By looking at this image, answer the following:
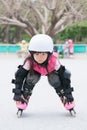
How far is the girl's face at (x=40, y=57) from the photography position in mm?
5148

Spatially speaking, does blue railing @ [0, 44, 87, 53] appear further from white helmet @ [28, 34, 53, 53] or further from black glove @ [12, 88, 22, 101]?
white helmet @ [28, 34, 53, 53]

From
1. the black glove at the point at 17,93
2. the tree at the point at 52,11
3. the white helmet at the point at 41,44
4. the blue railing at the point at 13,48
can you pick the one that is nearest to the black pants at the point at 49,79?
the black glove at the point at 17,93

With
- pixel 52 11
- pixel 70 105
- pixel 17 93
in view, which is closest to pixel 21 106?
pixel 17 93

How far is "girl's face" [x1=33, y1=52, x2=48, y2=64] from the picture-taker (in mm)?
5148

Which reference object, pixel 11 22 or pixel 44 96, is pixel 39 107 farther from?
pixel 11 22

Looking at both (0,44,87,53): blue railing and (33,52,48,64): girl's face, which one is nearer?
(33,52,48,64): girl's face

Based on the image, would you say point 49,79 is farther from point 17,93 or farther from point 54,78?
point 17,93

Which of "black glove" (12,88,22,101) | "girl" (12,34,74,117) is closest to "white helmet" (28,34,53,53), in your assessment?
"girl" (12,34,74,117)

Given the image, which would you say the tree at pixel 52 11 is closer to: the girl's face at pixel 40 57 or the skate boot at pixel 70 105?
the skate boot at pixel 70 105

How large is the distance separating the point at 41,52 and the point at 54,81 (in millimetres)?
407

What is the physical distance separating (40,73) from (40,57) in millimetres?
258

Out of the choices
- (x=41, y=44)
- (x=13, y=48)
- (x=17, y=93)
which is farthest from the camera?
(x=13, y=48)

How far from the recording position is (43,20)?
36.7m

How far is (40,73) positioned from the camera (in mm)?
5336
